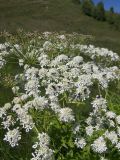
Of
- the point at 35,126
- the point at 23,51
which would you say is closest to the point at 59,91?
the point at 35,126

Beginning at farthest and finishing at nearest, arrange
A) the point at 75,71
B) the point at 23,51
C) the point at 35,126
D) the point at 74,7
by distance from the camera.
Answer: the point at 74,7, the point at 23,51, the point at 75,71, the point at 35,126

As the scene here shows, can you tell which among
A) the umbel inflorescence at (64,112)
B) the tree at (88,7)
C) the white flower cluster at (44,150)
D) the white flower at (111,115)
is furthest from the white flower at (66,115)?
the tree at (88,7)

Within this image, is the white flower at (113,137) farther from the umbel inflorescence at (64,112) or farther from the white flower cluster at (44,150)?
the white flower cluster at (44,150)

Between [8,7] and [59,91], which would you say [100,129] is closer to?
[59,91]

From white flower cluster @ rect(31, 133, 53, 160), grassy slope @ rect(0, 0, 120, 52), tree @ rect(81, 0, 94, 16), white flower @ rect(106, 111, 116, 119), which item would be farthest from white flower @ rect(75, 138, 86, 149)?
tree @ rect(81, 0, 94, 16)

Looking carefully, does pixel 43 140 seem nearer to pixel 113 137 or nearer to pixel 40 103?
pixel 40 103

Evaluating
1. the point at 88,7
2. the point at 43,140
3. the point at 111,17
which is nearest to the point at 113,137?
the point at 43,140
